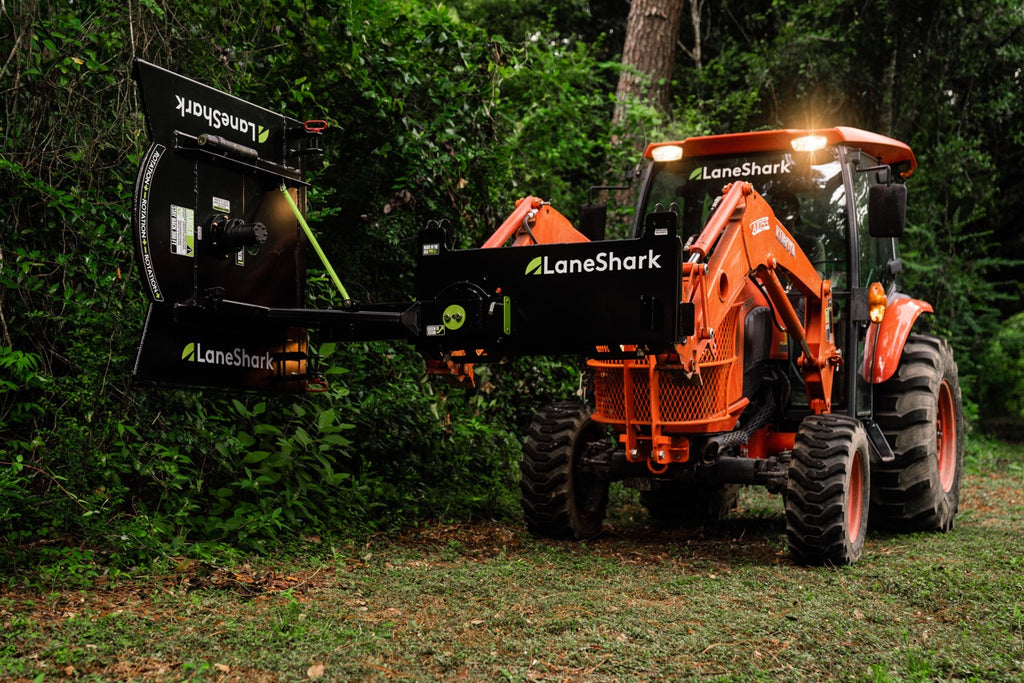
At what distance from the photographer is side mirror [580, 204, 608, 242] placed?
648cm

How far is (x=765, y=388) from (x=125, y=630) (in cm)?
403

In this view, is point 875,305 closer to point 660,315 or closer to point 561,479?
point 561,479

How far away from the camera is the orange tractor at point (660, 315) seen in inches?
179

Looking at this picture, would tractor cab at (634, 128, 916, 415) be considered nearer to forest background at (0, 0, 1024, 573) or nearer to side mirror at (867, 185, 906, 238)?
side mirror at (867, 185, 906, 238)

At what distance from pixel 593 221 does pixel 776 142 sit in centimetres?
126

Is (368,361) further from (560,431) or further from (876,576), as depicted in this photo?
(876,576)

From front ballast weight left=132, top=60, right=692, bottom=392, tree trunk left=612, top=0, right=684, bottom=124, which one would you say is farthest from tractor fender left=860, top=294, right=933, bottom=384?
tree trunk left=612, top=0, right=684, bottom=124

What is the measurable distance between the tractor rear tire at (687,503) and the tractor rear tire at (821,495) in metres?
1.44

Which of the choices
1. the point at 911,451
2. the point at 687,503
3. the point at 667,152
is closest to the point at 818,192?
the point at 667,152

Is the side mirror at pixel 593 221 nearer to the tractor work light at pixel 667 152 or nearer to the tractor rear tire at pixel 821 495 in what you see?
the tractor work light at pixel 667 152

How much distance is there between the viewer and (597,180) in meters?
9.98

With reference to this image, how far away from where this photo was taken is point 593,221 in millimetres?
6500

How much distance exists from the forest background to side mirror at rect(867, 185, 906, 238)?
2.74 m

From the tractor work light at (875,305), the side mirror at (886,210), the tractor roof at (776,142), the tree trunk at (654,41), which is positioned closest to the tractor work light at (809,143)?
the tractor roof at (776,142)
